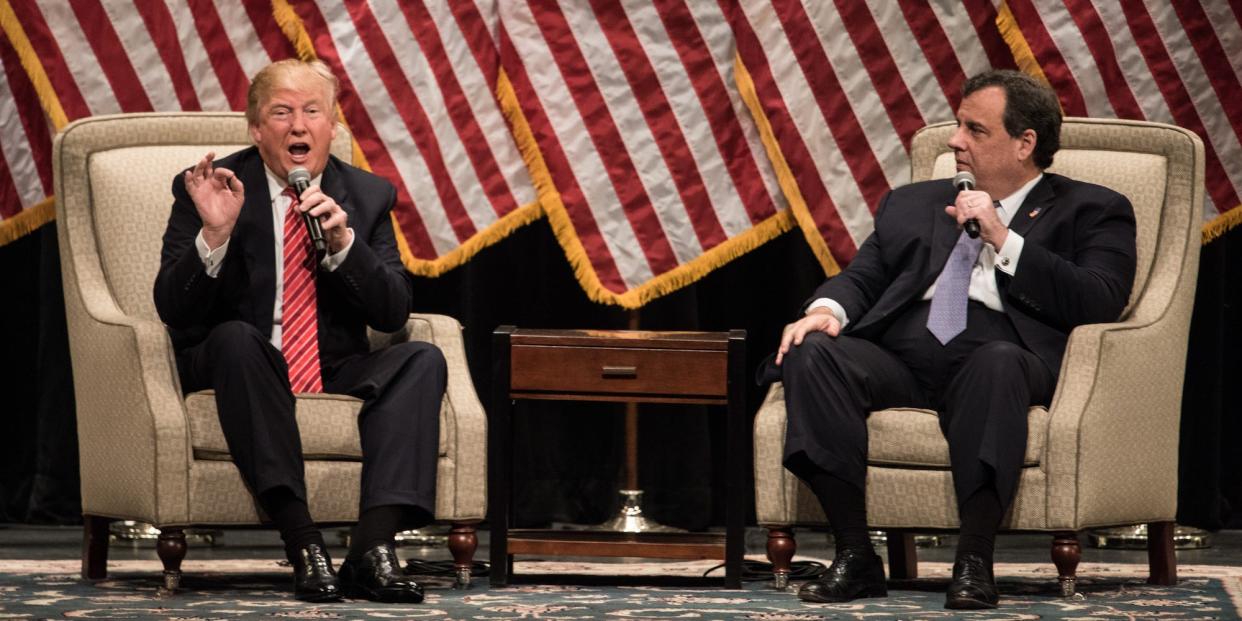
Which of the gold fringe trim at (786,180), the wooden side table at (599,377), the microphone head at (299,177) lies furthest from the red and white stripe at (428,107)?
the microphone head at (299,177)

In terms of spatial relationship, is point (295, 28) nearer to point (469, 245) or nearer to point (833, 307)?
point (469, 245)

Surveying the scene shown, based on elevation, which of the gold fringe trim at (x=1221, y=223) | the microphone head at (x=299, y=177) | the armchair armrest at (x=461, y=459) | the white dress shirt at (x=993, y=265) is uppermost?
the gold fringe trim at (x=1221, y=223)

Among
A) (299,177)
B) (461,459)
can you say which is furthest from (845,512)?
(299,177)

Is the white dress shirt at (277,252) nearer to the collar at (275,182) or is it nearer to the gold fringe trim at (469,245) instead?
the collar at (275,182)

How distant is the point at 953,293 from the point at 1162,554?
750 mm

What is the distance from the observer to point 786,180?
469 cm

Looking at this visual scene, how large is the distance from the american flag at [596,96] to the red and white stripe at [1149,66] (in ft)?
0.52

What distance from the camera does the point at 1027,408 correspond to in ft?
11.4

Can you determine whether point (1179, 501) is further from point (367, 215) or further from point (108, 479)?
point (108, 479)

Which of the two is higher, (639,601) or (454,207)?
(454,207)

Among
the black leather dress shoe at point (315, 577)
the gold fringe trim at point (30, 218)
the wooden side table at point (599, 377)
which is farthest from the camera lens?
the gold fringe trim at point (30, 218)

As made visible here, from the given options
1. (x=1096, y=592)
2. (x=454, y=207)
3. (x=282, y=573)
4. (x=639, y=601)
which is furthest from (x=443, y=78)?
(x=1096, y=592)

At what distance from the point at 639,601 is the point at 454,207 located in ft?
5.31

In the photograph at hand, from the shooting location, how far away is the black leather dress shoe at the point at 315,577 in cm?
336
